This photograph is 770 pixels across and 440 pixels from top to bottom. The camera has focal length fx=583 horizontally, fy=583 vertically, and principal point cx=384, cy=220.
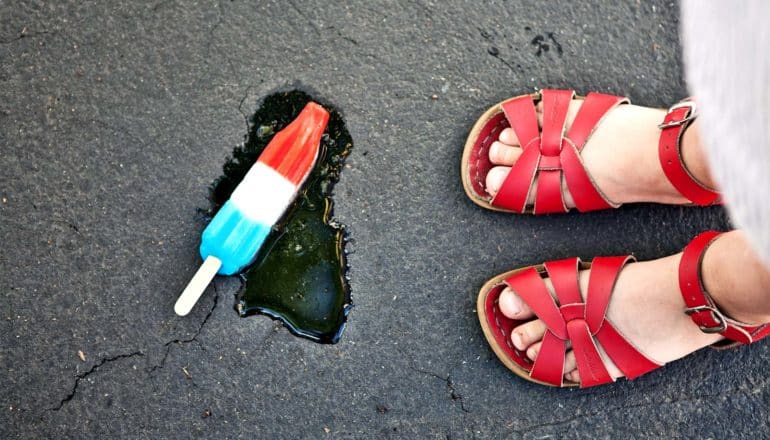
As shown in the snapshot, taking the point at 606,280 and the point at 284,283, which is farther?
the point at 284,283

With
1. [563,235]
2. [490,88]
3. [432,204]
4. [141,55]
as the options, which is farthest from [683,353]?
[141,55]

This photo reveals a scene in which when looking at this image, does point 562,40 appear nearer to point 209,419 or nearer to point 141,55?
point 141,55

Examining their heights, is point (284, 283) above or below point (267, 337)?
above

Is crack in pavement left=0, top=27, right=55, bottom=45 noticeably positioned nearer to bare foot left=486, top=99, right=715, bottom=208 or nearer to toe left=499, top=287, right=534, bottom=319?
bare foot left=486, top=99, right=715, bottom=208

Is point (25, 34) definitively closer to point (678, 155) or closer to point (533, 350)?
point (533, 350)

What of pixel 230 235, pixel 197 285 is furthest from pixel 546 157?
pixel 197 285

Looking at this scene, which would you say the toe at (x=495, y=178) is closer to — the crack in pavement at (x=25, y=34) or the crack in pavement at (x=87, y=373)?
the crack in pavement at (x=87, y=373)
